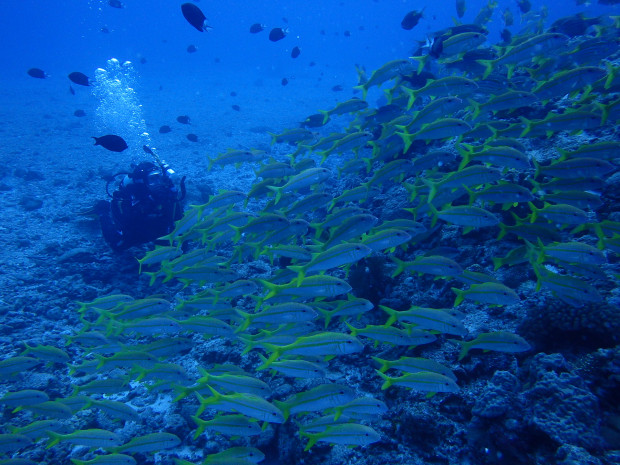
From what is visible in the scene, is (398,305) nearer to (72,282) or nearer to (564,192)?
(564,192)

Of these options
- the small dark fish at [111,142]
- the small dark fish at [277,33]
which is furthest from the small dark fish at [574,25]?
the small dark fish at [111,142]

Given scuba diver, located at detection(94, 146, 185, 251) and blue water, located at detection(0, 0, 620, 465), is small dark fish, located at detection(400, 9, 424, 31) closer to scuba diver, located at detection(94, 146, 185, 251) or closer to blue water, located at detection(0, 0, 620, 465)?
blue water, located at detection(0, 0, 620, 465)

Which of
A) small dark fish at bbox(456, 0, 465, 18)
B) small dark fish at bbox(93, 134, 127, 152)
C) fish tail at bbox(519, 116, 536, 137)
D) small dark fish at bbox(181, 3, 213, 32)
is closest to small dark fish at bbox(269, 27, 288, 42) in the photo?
small dark fish at bbox(181, 3, 213, 32)

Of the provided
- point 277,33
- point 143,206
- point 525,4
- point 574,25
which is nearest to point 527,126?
point 143,206

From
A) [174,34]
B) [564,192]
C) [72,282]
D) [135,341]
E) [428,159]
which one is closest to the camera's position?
[564,192]

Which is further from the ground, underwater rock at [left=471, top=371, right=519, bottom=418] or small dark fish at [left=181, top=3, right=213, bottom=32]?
small dark fish at [left=181, top=3, right=213, bottom=32]

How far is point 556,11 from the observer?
9844cm

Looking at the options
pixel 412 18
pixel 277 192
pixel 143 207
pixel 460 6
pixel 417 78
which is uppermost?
pixel 460 6

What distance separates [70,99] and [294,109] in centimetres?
2821

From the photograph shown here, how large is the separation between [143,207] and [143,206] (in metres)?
0.03

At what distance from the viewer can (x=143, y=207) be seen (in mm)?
8180

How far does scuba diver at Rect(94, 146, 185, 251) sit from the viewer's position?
8195mm

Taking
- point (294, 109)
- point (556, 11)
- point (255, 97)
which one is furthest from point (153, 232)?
point (556, 11)

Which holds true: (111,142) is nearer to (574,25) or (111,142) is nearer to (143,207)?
(143,207)
